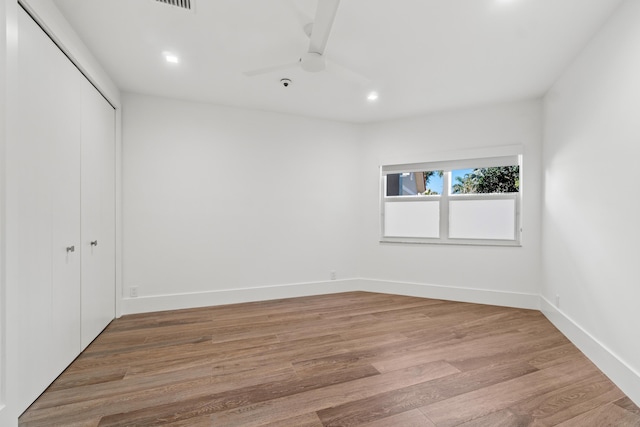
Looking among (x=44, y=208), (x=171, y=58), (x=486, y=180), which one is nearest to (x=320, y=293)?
(x=486, y=180)

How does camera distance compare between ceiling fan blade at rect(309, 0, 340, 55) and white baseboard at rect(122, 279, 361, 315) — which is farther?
white baseboard at rect(122, 279, 361, 315)

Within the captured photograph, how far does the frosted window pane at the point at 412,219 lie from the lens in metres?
4.05

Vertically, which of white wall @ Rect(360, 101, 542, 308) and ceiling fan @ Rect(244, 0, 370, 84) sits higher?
ceiling fan @ Rect(244, 0, 370, 84)

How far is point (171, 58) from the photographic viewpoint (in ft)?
8.30

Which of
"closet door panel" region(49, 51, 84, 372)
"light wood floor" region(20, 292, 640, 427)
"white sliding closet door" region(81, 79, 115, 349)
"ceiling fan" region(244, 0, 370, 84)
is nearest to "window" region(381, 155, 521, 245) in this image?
"light wood floor" region(20, 292, 640, 427)

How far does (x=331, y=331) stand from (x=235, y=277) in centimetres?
158

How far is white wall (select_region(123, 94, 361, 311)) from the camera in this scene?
10.9ft

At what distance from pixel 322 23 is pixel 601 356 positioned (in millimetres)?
3156

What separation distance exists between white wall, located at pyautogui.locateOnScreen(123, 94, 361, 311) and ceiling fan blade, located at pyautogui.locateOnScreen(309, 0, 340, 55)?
1.94 m

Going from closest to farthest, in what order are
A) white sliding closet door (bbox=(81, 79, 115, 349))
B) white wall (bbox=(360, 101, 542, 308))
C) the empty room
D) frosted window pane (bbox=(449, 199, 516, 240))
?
the empty room
white sliding closet door (bbox=(81, 79, 115, 349))
white wall (bbox=(360, 101, 542, 308))
frosted window pane (bbox=(449, 199, 516, 240))

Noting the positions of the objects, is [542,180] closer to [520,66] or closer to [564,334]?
[520,66]

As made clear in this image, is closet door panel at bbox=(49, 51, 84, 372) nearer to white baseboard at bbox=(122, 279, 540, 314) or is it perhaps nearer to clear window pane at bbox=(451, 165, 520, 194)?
white baseboard at bbox=(122, 279, 540, 314)

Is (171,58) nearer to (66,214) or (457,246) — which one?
(66,214)

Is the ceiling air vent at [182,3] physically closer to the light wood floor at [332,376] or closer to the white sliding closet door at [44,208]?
the white sliding closet door at [44,208]
